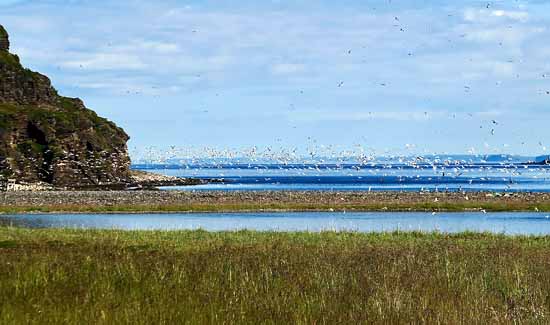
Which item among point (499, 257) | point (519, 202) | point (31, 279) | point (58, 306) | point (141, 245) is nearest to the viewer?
point (58, 306)

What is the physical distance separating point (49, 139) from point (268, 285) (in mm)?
134709

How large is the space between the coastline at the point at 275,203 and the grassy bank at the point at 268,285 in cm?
5416

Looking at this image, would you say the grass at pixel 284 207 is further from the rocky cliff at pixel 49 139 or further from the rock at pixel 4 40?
the rock at pixel 4 40

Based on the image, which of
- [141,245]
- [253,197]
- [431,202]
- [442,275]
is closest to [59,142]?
[253,197]

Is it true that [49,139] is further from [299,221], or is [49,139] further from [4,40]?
[299,221]

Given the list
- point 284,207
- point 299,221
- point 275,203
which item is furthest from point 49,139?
point 299,221

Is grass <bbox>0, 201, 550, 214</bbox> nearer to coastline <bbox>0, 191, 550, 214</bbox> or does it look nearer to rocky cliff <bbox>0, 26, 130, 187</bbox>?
coastline <bbox>0, 191, 550, 214</bbox>

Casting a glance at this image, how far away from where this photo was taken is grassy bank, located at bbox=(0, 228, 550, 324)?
16.3 meters

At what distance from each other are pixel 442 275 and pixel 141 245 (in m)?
14.0

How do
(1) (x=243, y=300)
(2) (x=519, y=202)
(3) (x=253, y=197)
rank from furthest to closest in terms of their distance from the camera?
(3) (x=253, y=197) < (2) (x=519, y=202) < (1) (x=243, y=300)

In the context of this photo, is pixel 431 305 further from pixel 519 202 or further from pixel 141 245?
pixel 519 202

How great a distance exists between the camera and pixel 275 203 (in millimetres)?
93062

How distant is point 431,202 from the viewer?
9169 centimetres

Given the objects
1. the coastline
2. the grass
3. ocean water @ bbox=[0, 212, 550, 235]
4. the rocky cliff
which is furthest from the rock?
ocean water @ bbox=[0, 212, 550, 235]
